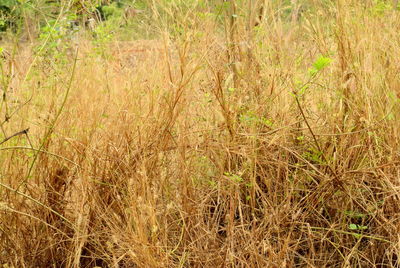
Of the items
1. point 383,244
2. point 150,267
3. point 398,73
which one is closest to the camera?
point 150,267

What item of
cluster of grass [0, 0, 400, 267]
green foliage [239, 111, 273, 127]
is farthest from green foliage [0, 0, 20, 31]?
green foliage [239, 111, 273, 127]

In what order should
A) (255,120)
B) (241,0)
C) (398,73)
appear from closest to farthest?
(255,120)
(398,73)
(241,0)

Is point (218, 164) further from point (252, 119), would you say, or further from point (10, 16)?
point (10, 16)

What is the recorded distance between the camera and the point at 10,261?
1549 mm

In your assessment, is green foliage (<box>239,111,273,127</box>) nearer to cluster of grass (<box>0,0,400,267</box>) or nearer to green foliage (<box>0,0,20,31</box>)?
cluster of grass (<box>0,0,400,267</box>)

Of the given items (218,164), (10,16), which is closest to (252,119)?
(218,164)

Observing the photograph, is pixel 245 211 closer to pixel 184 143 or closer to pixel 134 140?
pixel 184 143

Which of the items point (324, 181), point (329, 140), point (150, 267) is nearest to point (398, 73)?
point (329, 140)

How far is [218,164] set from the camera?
174cm

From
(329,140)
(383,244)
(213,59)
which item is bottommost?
(383,244)

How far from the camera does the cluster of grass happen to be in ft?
4.98

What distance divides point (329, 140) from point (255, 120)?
284 mm

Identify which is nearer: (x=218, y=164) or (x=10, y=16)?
(x=10, y=16)

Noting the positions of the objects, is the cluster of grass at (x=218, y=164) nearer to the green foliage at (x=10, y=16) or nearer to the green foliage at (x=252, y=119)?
the green foliage at (x=252, y=119)
